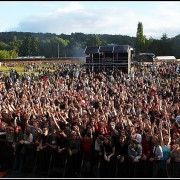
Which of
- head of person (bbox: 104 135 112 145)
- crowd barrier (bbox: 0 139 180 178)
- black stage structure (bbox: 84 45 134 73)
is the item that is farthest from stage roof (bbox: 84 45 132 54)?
head of person (bbox: 104 135 112 145)

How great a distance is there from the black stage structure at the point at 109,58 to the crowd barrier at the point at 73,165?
26462mm

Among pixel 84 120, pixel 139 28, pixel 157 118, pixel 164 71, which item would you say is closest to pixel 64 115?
pixel 84 120

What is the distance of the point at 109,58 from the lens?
35938mm

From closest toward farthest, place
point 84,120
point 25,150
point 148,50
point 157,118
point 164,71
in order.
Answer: point 25,150, point 84,120, point 157,118, point 164,71, point 148,50

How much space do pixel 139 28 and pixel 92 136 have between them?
344 ft

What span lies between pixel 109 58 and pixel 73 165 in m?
27.3

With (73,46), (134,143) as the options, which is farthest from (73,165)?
(73,46)

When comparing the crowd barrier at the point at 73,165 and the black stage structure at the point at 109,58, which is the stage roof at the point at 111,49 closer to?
the black stage structure at the point at 109,58

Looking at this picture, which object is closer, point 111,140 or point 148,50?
point 111,140

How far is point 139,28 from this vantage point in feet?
362

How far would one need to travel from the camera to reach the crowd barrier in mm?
8344

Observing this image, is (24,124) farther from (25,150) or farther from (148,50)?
(148,50)

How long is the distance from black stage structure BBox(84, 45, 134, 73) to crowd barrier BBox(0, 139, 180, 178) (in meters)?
26.5

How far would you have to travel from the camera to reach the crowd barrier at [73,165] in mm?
8344
